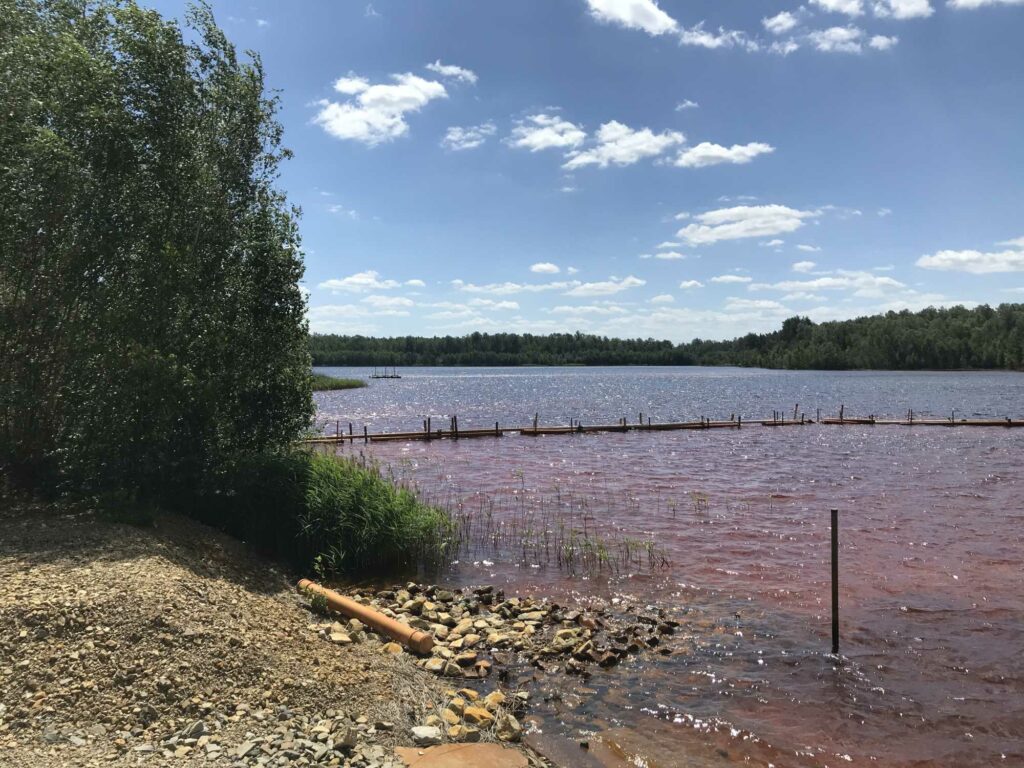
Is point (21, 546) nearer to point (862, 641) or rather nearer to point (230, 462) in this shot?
point (230, 462)

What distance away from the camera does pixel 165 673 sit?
627 cm

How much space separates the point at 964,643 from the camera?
10273 mm

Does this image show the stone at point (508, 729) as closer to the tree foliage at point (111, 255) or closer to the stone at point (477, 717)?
the stone at point (477, 717)

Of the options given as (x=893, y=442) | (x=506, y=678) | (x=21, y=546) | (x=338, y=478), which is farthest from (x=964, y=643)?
(x=893, y=442)

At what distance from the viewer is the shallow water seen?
7.73 metres

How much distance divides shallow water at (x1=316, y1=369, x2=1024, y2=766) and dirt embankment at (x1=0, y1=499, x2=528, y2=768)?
7.90 ft

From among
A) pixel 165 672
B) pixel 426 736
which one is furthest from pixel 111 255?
pixel 426 736

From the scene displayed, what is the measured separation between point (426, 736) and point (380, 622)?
2.91 metres

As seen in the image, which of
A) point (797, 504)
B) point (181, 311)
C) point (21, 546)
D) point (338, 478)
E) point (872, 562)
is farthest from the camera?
point (797, 504)

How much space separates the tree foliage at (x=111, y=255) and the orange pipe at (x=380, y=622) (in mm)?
3646

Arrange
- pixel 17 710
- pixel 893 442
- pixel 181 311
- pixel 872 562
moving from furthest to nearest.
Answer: pixel 893 442, pixel 872 562, pixel 181 311, pixel 17 710

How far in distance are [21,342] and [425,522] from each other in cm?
770

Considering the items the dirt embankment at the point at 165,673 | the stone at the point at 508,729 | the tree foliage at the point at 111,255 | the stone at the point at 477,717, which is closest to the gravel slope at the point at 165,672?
the dirt embankment at the point at 165,673

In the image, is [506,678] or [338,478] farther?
[338,478]
